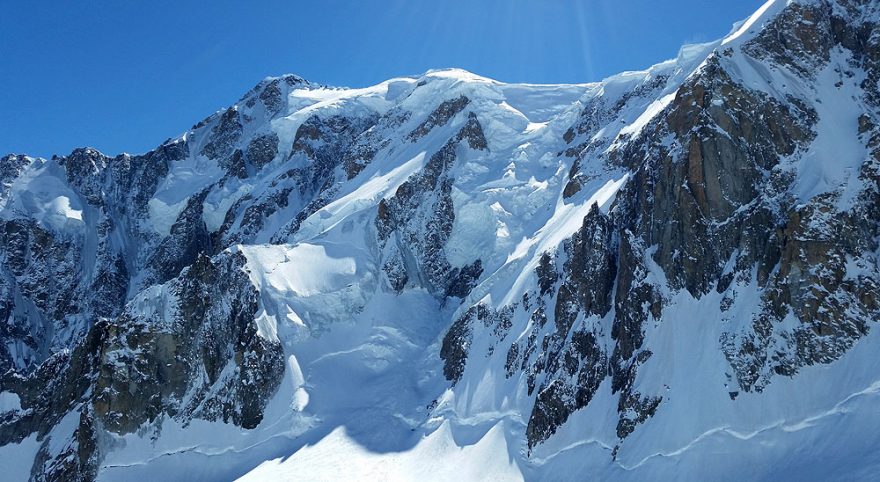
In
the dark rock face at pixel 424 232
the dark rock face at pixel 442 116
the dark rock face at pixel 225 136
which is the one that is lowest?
the dark rock face at pixel 424 232

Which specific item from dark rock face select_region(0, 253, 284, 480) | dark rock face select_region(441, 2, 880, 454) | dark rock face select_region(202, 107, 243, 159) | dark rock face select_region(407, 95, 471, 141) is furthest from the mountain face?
dark rock face select_region(202, 107, 243, 159)

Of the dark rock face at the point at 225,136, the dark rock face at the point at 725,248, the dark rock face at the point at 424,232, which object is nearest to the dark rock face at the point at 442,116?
the dark rock face at the point at 424,232

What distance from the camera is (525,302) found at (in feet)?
208

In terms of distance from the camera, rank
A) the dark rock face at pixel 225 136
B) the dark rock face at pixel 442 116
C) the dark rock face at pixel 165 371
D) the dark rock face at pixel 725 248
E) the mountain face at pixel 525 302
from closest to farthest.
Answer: the dark rock face at pixel 725 248 → the mountain face at pixel 525 302 → the dark rock face at pixel 165 371 → the dark rock face at pixel 442 116 → the dark rock face at pixel 225 136

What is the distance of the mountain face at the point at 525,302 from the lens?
42219 millimetres

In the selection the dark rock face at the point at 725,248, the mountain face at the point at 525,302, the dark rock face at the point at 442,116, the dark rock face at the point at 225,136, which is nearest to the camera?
the dark rock face at the point at 725,248

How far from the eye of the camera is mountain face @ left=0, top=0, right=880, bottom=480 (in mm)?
42219

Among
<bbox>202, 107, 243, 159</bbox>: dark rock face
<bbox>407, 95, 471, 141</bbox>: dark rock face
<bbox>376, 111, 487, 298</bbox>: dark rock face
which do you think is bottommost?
<bbox>376, 111, 487, 298</bbox>: dark rock face

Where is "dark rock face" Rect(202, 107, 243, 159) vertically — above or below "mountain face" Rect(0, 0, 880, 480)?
above

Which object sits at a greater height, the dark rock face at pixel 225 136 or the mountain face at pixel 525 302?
the dark rock face at pixel 225 136

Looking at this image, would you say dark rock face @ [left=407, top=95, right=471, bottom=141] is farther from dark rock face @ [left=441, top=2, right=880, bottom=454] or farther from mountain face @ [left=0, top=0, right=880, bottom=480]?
dark rock face @ [left=441, top=2, right=880, bottom=454]

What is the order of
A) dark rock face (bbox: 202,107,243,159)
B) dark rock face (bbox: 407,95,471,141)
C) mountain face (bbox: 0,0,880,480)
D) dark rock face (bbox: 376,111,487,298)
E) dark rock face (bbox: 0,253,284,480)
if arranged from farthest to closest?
1. dark rock face (bbox: 202,107,243,159)
2. dark rock face (bbox: 407,95,471,141)
3. dark rock face (bbox: 376,111,487,298)
4. dark rock face (bbox: 0,253,284,480)
5. mountain face (bbox: 0,0,880,480)

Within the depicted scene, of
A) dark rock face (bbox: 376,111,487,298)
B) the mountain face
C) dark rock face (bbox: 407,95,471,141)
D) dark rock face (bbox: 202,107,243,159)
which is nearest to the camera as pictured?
the mountain face

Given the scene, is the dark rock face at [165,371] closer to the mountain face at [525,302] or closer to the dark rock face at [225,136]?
the mountain face at [525,302]
